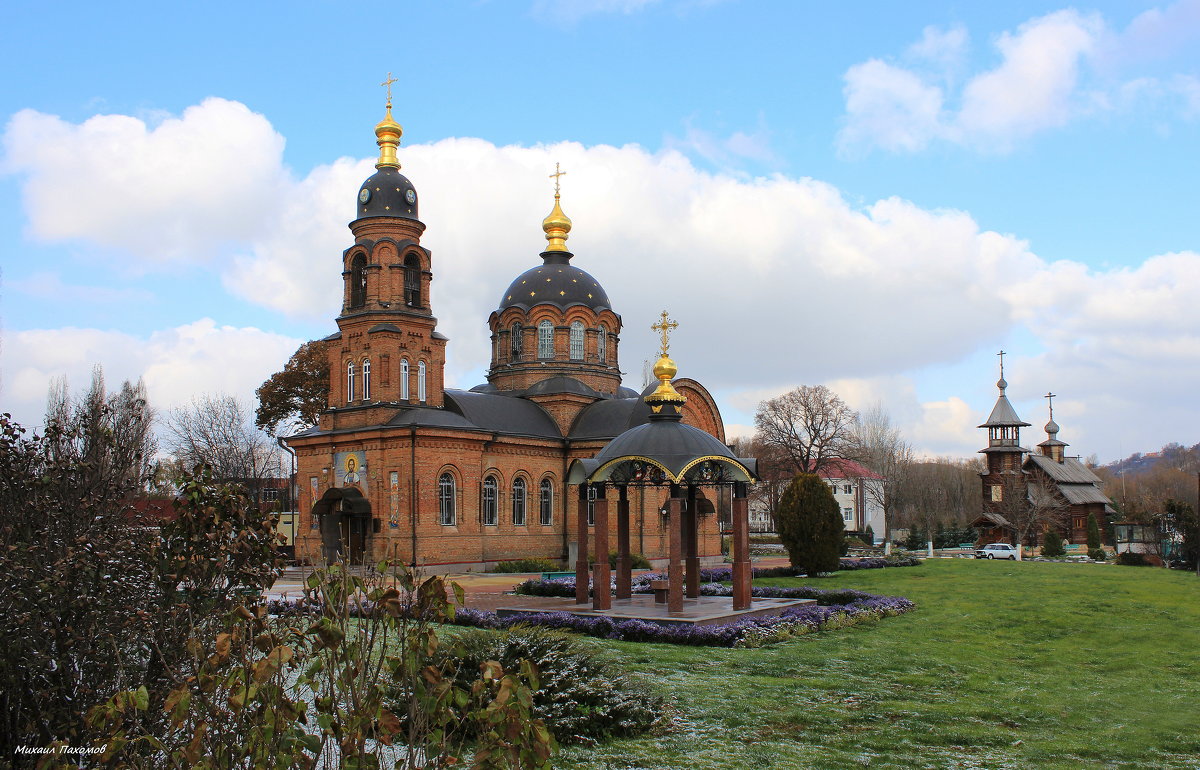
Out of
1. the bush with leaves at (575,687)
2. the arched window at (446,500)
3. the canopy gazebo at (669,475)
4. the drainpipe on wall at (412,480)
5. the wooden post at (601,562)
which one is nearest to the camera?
the bush with leaves at (575,687)

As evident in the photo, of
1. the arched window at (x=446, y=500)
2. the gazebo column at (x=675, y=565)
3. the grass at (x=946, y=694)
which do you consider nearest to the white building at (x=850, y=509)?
the arched window at (x=446, y=500)

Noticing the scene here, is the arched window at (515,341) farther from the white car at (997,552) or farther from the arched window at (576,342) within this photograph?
the white car at (997,552)

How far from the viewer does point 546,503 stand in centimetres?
3388

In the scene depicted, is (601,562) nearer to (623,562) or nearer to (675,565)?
(675,565)

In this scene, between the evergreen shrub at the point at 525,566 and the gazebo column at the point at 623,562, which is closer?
the gazebo column at the point at 623,562

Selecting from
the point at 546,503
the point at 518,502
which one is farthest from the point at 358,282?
the point at 546,503

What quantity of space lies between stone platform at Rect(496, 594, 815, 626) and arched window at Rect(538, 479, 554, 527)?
50.3 ft

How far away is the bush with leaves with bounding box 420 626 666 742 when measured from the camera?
328 inches

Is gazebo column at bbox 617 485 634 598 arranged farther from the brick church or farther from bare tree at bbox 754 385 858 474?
bare tree at bbox 754 385 858 474

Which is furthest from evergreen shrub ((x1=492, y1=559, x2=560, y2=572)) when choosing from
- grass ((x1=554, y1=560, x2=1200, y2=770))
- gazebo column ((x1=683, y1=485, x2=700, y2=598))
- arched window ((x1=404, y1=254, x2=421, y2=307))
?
grass ((x1=554, y1=560, x2=1200, y2=770))

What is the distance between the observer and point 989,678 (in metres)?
11.8

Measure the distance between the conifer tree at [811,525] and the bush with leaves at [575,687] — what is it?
54.2 feet

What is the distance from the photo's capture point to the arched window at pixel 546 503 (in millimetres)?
33625

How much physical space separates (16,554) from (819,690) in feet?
25.3
